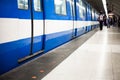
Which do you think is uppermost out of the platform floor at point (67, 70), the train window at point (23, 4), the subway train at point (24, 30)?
the train window at point (23, 4)

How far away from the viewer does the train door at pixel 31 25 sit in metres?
6.20

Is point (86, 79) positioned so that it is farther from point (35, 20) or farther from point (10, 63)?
point (35, 20)

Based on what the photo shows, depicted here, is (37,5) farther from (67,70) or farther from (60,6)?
(60,6)

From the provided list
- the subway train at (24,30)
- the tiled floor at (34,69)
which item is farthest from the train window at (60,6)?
the tiled floor at (34,69)

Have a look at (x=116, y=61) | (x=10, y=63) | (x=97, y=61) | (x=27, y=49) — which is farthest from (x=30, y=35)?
(x=116, y=61)

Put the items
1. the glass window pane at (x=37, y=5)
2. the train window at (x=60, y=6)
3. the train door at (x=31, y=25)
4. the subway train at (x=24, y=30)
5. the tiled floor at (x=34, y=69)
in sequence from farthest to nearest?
the train window at (x=60, y=6) → the glass window pane at (x=37, y=5) → the train door at (x=31, y=25) → the tiled floor at (x=34, y=69) → the subway train at (x=24, y=30)

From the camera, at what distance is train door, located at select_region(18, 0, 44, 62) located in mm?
6195

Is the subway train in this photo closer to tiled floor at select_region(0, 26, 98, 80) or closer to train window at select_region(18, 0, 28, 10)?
train window at select_region(18, 0, 28, 10)

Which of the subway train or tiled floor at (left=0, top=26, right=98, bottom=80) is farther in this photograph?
tiled floor at (left=0, top=26, right=98, bottom=80)

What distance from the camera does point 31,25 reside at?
22.0ft

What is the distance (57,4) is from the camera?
10.1m

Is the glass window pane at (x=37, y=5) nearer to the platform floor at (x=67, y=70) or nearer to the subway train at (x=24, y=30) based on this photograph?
the subway train at (x=24, y=30)

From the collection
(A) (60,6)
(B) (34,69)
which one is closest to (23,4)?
(B) (34,69)

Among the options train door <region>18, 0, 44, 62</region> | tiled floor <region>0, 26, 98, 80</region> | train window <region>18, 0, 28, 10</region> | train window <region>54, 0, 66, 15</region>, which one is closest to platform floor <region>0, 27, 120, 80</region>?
tiled floor <region>0, 26, 98, 80</region>
